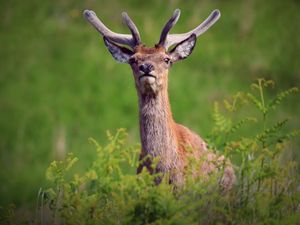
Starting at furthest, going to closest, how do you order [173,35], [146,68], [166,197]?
1. [173,35]
2. [146,68]
3. [166,197]

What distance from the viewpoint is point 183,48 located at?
41.7 ft

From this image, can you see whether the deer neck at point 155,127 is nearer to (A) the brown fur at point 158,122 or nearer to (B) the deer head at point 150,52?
(A) the brown fur at point 158,122

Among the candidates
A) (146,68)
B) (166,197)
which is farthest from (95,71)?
(166,197)

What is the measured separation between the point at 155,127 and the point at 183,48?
1.01 meters

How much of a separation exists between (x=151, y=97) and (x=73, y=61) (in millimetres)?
13397

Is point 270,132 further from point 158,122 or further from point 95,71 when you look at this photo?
point 95,71

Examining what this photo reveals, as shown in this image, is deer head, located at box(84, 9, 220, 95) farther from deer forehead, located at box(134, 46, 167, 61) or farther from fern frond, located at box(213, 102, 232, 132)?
fern frond, located at box(213, 102, 232, 132)

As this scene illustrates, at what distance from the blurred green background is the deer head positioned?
9.69m

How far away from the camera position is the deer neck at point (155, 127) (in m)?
12.2

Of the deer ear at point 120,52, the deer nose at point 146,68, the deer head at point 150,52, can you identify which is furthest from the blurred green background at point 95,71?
the deer nose at point 146,68

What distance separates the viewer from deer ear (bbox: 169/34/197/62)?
12.7m

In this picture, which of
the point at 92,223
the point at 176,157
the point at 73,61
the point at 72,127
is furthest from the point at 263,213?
the point at 73,61

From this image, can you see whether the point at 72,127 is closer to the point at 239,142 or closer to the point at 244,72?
the point at 244,72

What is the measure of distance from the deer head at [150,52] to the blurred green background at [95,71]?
9.69 meters
